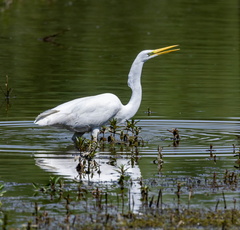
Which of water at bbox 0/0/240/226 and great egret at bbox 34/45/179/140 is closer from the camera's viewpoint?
water at bbox 0/0/240/226

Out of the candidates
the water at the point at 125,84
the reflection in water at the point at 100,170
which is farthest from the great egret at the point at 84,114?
the reflection in water at the point at 100,170

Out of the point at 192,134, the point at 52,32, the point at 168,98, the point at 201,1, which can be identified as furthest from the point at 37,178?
the point at 201,1

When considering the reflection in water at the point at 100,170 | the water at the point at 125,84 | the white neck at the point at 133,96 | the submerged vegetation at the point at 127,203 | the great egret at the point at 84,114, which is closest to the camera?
the submerged vegetation at the point at 127,203

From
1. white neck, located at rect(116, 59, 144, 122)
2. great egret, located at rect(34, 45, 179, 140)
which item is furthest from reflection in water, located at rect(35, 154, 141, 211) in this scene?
white neck, located at rect(116, 59, 144, 122)

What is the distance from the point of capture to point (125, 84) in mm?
16531

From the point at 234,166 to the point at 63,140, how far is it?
3309mm

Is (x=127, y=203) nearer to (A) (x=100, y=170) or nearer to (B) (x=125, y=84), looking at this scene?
(A) (x=100, y=170)

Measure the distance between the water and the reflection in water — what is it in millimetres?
22

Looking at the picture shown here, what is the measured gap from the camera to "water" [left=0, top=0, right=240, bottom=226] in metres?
9.16

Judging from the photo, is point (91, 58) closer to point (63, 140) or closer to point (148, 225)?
point (63, 140)

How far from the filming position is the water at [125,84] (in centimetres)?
916

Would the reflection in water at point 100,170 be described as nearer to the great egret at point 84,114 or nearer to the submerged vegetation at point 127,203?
Answer: the submerged vegetation at point 127,203

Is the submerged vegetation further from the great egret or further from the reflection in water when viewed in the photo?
the great egret

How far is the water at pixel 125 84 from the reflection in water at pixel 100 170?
0.02 metres
